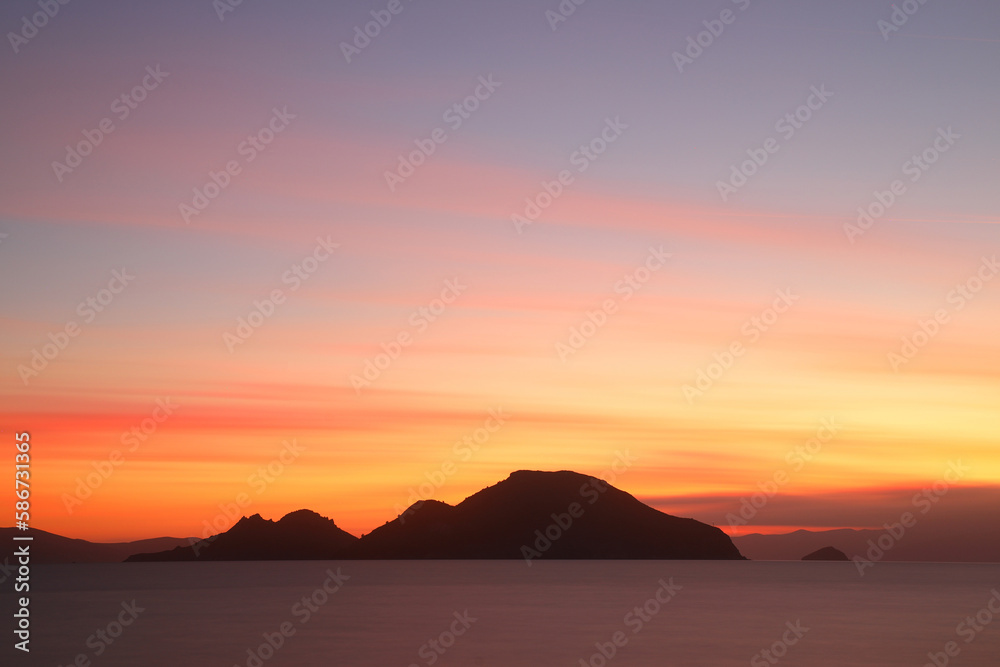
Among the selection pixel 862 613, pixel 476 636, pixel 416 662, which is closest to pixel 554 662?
pixel 416 662

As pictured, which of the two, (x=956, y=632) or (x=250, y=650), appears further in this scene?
(x=956, y=632)

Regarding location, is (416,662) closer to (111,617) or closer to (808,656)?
(808,656)

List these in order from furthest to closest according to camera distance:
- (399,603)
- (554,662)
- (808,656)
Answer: (399,603) → (808,656) → (554,662)

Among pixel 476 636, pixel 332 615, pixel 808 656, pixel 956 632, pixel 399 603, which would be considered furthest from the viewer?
pixel 399 603

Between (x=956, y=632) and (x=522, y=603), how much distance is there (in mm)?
44831

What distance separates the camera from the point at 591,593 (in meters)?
123

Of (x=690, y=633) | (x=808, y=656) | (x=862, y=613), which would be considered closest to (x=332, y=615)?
(x=690, y=633)

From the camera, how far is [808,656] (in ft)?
173

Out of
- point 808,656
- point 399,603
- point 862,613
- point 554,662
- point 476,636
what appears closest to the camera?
point 554,662

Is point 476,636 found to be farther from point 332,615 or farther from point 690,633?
point 332,615

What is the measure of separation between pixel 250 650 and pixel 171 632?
14992 mm

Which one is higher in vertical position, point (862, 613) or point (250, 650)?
point (250, 650)

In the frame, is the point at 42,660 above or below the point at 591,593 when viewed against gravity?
above

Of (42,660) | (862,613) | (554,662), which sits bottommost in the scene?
(862,613)
